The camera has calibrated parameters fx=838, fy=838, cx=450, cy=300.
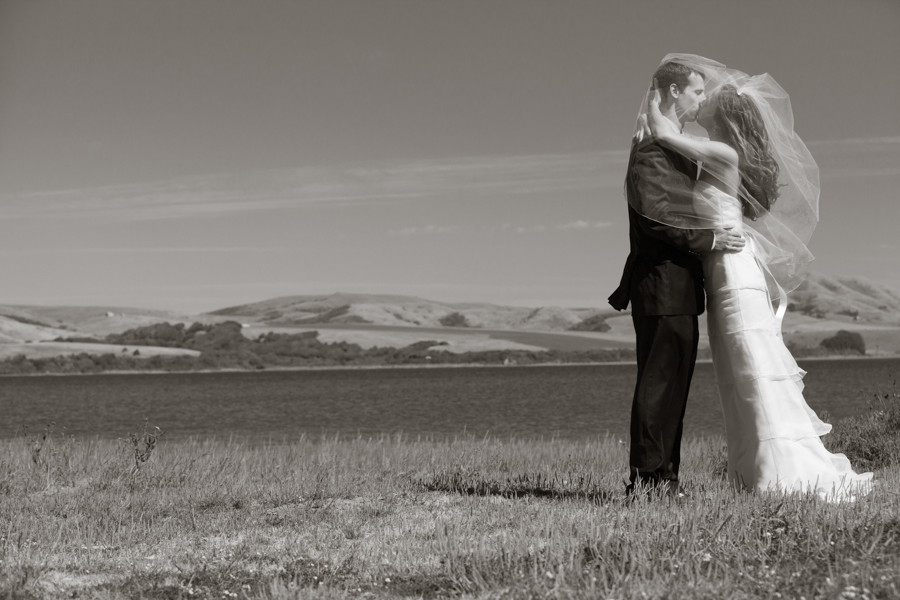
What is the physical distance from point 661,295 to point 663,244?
34 centimetres

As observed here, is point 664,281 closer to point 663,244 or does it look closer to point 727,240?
point 663,244

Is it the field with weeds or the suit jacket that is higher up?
the suit jacket

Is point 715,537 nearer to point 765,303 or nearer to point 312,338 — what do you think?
point 765,303

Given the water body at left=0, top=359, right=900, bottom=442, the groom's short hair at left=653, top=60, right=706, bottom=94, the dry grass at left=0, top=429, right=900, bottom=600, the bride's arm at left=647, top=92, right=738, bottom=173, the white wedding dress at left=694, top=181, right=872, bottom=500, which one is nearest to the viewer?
the dry grass at left=0, top=429, right=900, bottom=600

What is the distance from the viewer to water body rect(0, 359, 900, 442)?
101 ft

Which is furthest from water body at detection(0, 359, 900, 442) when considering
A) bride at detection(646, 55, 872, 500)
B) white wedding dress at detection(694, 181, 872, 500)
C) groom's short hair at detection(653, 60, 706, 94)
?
groom's short hair at detection(653, 60, 706, 94)

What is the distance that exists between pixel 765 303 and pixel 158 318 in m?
117

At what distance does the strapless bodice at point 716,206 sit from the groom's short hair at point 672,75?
2.13 feet

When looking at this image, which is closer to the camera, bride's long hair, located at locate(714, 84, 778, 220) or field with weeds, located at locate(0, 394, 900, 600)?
field with weeds, located at locate(0, 394, 900, 600)

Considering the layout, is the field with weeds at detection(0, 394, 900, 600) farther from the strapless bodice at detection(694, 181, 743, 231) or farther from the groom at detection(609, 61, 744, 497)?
the strapless bodice at detection(694, 181, 743, 231)

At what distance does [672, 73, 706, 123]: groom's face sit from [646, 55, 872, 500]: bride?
62 millimetres

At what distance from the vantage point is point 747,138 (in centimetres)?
542

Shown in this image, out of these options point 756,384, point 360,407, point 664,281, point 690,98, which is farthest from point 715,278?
point 360,407

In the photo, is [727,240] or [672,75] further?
[672,75]
